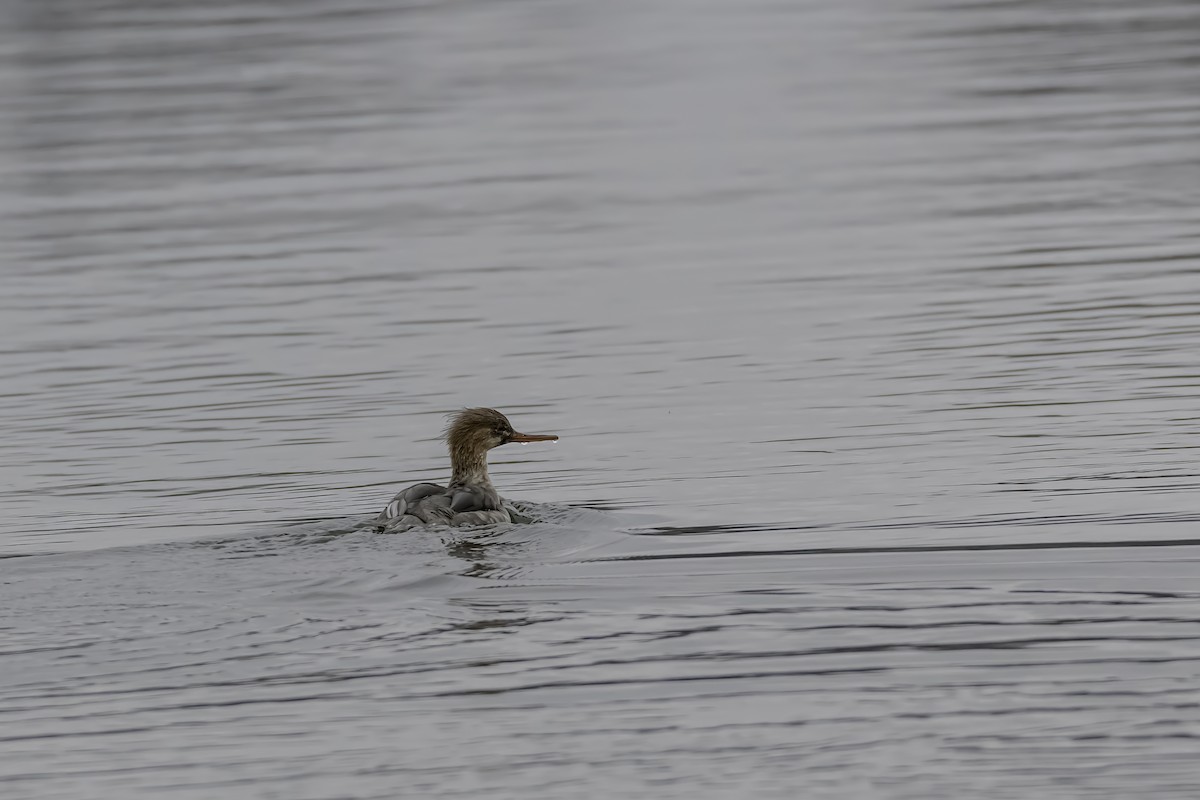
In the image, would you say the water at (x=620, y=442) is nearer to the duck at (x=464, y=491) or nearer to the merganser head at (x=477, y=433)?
the duck at (x=464, y=491)

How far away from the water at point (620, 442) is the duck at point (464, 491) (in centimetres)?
25

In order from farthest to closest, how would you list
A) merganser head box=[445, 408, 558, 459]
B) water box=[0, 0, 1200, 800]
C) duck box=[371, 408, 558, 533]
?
merganser head box=[445, 408, 558, 459] < duck box=[371, 408, 558, 533] < water box=[0, 0, 1200, 800]

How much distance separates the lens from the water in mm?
7594

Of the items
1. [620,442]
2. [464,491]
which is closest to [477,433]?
[464,491]

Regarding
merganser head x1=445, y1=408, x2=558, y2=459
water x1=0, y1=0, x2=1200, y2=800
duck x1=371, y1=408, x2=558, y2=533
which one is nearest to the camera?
water x1=0, y1=0, x2=1200, y2=800

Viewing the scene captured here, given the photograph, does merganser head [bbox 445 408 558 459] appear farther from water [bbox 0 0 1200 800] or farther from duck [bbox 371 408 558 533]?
water [bbox 0 0 1200 800]

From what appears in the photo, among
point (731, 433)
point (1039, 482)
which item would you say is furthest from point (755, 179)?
point (1039, 482)

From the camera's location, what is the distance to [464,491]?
1120 centimetres

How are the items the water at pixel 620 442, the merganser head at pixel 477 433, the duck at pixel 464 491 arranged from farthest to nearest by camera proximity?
the merganser head at pixel 477 433, the duck at pixel 464 491, the water at pixel 620 442

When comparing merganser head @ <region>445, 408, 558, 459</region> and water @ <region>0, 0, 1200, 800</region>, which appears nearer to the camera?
water @ <region>0, 0, 1200, 800</region>

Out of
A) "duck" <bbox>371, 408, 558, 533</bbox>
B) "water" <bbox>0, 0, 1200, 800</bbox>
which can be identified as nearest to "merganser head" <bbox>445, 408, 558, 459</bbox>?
"duck" <bbox>371, 408, 558, 533</bbox>

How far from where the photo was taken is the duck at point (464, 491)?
10.8 meters

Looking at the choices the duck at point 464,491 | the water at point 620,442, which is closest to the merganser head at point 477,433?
the duck at point 464,491

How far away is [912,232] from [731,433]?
658 centimetres
